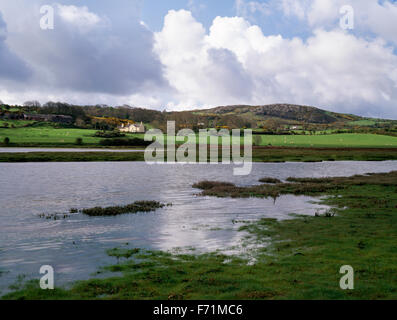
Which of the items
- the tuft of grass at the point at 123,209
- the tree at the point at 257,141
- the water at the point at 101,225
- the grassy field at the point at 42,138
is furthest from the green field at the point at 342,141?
the tuft of grass at the point at 123,209

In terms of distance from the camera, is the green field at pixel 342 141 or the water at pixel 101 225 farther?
the green field at pixel 342 141

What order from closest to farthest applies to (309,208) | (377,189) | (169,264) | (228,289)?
(228,289) < (169,264) < (309,208) < (377,189)

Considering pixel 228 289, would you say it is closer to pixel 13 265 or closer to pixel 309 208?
pixel 13 265

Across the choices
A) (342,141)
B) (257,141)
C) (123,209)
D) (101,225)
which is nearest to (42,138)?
(257,141)

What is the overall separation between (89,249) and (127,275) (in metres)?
4.85

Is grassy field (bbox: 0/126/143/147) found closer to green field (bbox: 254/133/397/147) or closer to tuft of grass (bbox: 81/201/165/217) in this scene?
green field (bbox: 254/133/397/147)

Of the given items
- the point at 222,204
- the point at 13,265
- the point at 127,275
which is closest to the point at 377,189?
the point at 222,204

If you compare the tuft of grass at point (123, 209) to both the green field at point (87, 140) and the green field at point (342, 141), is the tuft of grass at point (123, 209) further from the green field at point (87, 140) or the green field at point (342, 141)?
the green field at point (342, 141)

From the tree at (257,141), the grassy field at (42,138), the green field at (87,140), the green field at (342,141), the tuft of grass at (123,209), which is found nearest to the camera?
the tuft of grass at (123,209)

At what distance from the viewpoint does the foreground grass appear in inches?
470

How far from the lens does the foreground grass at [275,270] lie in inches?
470

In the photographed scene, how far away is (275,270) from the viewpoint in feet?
46.7

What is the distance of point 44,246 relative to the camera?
60.7ft
